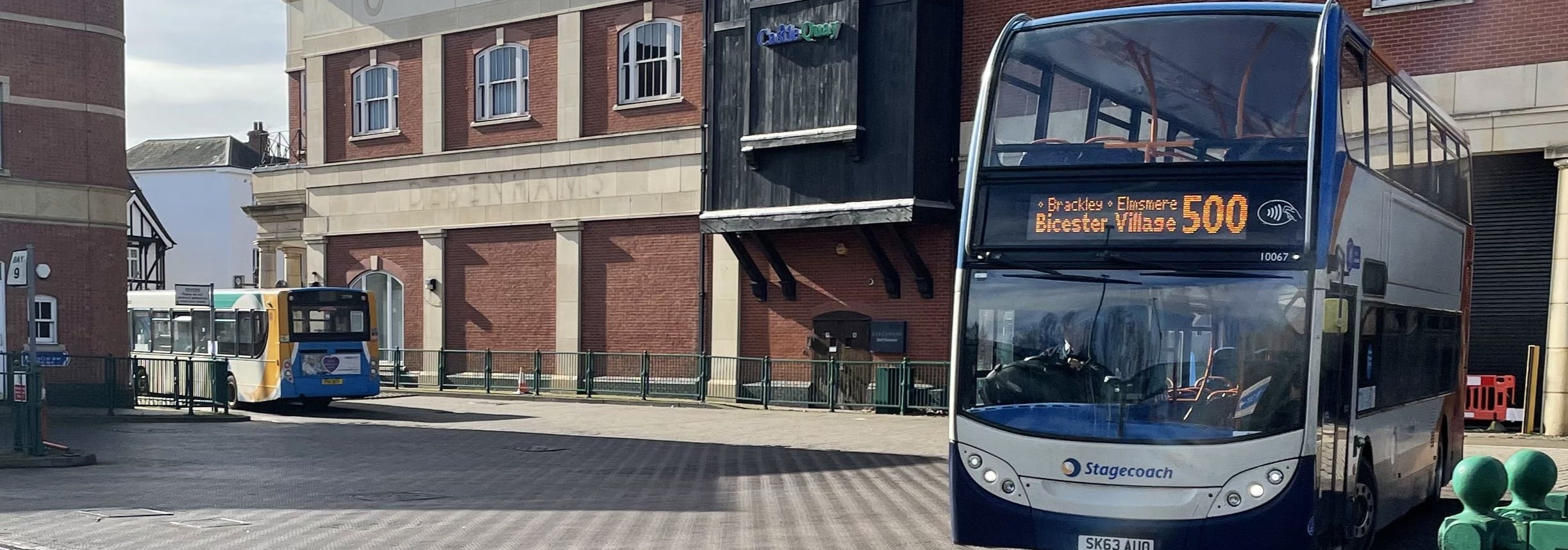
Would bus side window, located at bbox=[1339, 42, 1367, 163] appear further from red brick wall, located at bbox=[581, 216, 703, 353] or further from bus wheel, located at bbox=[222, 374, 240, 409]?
bus wheel, located at bbox=[222, 374, 240, 409]

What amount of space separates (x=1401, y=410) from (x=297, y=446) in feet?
47.8

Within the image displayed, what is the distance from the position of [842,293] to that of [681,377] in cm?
433

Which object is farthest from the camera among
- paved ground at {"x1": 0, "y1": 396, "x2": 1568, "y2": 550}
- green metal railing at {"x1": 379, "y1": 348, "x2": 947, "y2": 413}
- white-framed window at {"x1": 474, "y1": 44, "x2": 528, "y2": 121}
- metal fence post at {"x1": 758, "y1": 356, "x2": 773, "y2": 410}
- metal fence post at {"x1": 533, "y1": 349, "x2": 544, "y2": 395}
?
white-framed window at {"x1": 474, "y1": 44, "x2": 528, "y2": 121}

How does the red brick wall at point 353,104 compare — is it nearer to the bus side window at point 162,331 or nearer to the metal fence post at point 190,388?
the bus side window at point 162,331

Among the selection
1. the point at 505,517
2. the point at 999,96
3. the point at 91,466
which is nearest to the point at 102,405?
the point at 91,466

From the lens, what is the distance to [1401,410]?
12.0 metres

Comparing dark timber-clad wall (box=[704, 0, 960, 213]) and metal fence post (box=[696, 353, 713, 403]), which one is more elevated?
dark timber-clad wall (box=[704, 0, 960, 213])

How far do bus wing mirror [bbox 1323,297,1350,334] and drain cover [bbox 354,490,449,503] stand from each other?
8685 millimetres

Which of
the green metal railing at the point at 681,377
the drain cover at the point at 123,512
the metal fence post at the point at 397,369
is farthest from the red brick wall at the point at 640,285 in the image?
the drain cover at the point at 123,512

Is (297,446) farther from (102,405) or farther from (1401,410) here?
(1401,410)

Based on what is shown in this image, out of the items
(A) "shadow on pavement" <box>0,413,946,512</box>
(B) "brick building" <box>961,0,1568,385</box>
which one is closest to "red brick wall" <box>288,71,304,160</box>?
(A) "shadow on pavement" <box>0,413,946,512</box>

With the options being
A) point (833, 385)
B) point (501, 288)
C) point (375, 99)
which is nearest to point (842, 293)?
point (833, 385)

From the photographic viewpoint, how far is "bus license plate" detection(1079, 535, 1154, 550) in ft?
30.1

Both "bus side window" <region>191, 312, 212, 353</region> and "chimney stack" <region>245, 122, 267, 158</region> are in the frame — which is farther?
"chimney stack" <region>245, 122, 267, 158</region>
